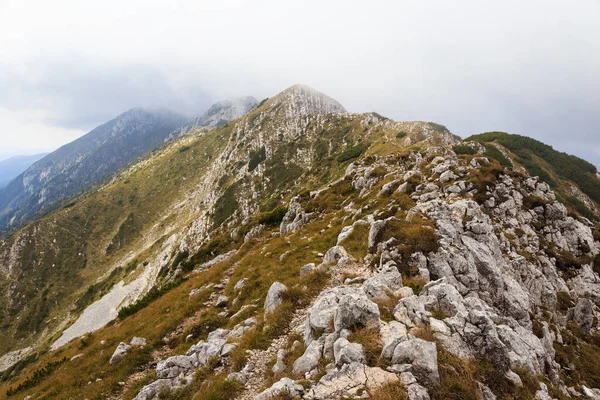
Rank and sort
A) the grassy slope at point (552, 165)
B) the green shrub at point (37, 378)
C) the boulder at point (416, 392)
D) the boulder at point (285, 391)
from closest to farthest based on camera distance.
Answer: the boulder at point (416, 392), the boulder at point (285, 391), the green shrub at point (37, 378), the grassy slope at point (552, 165)

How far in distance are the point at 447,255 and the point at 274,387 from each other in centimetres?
1265

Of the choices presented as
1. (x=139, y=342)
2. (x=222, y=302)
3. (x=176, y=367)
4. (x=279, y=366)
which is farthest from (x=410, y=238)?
(x=139, y=342)

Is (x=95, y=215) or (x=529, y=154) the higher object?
(x=95, y=215)

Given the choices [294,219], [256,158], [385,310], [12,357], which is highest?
[256,158]

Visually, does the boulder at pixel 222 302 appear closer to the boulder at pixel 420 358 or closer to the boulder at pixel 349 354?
the boulder at pixel 349 354

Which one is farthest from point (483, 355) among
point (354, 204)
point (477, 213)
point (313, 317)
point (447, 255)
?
point (354, 204)

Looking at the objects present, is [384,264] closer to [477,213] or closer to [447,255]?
[447,255]

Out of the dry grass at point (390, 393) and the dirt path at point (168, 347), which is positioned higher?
the dry grass at point (390, 393)

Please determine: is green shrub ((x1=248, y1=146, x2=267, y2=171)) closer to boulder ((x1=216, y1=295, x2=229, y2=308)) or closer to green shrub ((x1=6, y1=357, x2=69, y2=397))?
green shrub ((x1=6, y1=357, x2=69, y2=397))

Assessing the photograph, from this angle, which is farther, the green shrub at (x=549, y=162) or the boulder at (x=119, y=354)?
the green shrub at (x=549, y=162)

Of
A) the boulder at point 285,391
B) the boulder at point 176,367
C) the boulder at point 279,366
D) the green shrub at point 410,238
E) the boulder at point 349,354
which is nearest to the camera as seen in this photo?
the boulder at point 285,391

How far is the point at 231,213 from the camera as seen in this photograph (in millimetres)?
144875

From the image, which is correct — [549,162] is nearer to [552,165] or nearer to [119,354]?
[552,165]

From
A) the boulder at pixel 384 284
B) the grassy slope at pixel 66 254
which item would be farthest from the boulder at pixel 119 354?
the grassy slope at pixel 66 254
